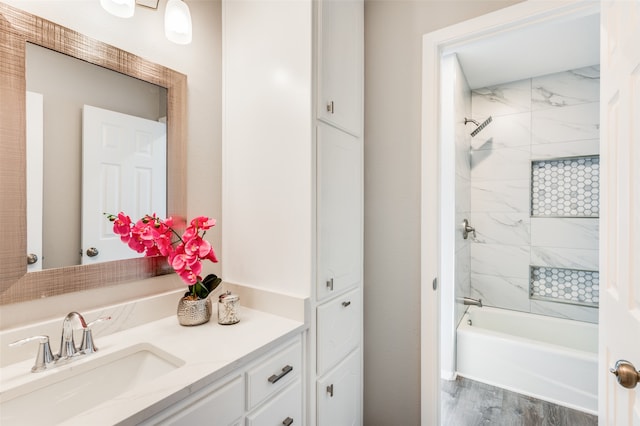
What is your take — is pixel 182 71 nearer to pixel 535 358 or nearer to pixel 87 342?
pixel 87 342

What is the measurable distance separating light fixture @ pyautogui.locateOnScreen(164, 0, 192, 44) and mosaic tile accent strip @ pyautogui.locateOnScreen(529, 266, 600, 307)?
128 inches

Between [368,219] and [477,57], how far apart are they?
5.87 feet

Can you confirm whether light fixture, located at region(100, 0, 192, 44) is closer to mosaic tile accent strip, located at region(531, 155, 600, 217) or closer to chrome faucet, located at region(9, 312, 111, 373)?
chrome faucet, located at region(9, 312, 111, 373)

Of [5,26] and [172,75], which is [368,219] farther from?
[5,26]

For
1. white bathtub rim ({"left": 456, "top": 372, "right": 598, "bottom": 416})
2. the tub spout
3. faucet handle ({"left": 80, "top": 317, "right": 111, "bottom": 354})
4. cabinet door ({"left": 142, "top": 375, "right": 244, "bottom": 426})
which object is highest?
faucet handle ({"left": 80, "top": 317, "right": 111, "bottom": 354})

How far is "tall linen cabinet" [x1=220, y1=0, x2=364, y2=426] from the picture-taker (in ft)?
3.98

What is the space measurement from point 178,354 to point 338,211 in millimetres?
814

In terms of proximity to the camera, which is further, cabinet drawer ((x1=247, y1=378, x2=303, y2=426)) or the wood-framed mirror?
cabinet drawer ((x1=247, y1=378, x2=303, y2=426))

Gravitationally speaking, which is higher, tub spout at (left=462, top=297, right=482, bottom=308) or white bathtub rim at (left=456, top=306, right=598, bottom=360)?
tub spout at (left=462, top=297, right=482, bottom=308)

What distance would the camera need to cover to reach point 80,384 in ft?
2.82

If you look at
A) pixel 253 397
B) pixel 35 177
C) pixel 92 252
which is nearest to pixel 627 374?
pixel 253 397

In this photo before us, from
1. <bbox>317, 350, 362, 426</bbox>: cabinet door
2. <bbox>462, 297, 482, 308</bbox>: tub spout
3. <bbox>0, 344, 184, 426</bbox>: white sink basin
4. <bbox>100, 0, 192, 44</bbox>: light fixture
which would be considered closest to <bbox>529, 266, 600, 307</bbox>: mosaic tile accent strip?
<bbox>462, 297, 482, 308</bbox>: tub spout

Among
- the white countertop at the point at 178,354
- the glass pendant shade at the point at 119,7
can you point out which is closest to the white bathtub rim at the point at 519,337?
the white countertop at the point at 178,354

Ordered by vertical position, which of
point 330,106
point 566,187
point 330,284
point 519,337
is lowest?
point 519,337
